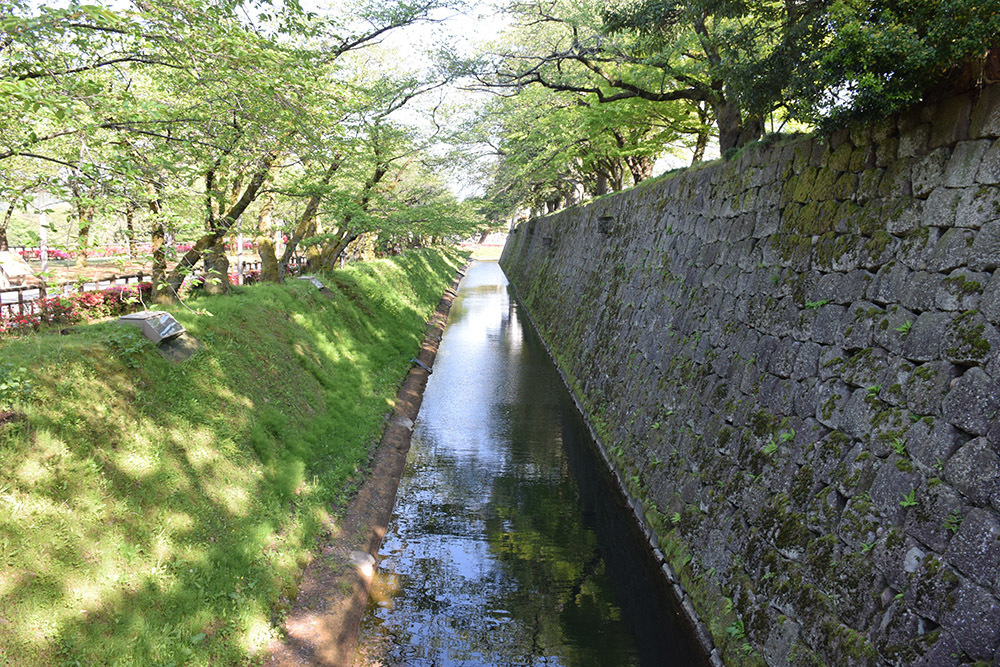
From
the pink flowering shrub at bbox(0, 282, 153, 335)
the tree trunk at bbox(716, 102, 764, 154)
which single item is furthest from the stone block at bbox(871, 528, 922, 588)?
the pink flowering shrub at bbox(0, 282, 153, 335)

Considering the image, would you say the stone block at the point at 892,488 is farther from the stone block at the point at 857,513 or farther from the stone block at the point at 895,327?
the stone block at the point at 895,327

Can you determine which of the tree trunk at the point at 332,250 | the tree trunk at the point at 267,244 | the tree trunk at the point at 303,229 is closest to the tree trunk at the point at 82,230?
the tree trunk at the point at 303,229

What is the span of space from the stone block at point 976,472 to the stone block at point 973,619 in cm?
53

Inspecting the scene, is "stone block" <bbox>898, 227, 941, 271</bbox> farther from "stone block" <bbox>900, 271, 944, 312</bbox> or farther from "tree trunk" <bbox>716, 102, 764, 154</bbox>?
"tree trunk" <bbox>716, 102, 764, 154</bbox>

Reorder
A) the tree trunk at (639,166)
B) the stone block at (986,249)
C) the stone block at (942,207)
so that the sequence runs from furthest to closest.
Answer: the tree trunk at (639,166)
the stone block at (942,207)
the stone block at (986,249)

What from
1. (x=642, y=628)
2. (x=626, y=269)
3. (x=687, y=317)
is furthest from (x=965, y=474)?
(x=626, y=269)

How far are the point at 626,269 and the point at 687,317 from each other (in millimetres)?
4793

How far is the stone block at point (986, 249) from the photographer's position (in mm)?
3908

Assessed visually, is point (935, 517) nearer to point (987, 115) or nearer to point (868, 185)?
point (987, 115)

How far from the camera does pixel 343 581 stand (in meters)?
7.00

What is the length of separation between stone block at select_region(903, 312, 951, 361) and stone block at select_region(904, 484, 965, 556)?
3.17ft

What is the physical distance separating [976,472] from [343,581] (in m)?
6.25

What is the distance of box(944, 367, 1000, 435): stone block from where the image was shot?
3666 mm

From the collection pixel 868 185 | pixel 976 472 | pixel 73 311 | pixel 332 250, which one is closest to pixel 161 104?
pixel 73 311
